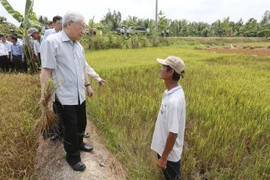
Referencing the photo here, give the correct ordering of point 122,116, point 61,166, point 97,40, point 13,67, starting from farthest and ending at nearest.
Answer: point 97,40 < point 13,67 < point 122,116 < point 61,166

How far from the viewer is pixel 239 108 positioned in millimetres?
2916

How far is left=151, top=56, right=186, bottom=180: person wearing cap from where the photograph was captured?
1.46m

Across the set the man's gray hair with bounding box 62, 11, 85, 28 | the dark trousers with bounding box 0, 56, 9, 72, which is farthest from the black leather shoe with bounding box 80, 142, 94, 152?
the dark trousers with bounding box 0, 56, 9, 72

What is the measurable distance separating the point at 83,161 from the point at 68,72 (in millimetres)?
867

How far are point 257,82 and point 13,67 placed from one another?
678 cm

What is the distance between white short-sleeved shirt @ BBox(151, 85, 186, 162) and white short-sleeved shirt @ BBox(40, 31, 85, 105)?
2.42 feet

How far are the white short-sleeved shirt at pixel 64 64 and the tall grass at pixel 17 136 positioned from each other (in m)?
0.75

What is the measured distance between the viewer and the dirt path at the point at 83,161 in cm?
180

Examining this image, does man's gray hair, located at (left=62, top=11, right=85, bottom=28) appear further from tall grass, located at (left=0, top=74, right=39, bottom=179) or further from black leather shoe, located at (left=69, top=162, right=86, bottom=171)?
tall grass, located at (left=0, top=74, right=39, bottom=179)

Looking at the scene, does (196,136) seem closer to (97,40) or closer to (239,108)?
(239,108)

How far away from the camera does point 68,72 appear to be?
169 cm

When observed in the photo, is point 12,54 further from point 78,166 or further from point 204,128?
point 204,128

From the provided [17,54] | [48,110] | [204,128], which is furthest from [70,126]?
[17,54]

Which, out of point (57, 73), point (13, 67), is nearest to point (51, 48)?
point (57, 73)
